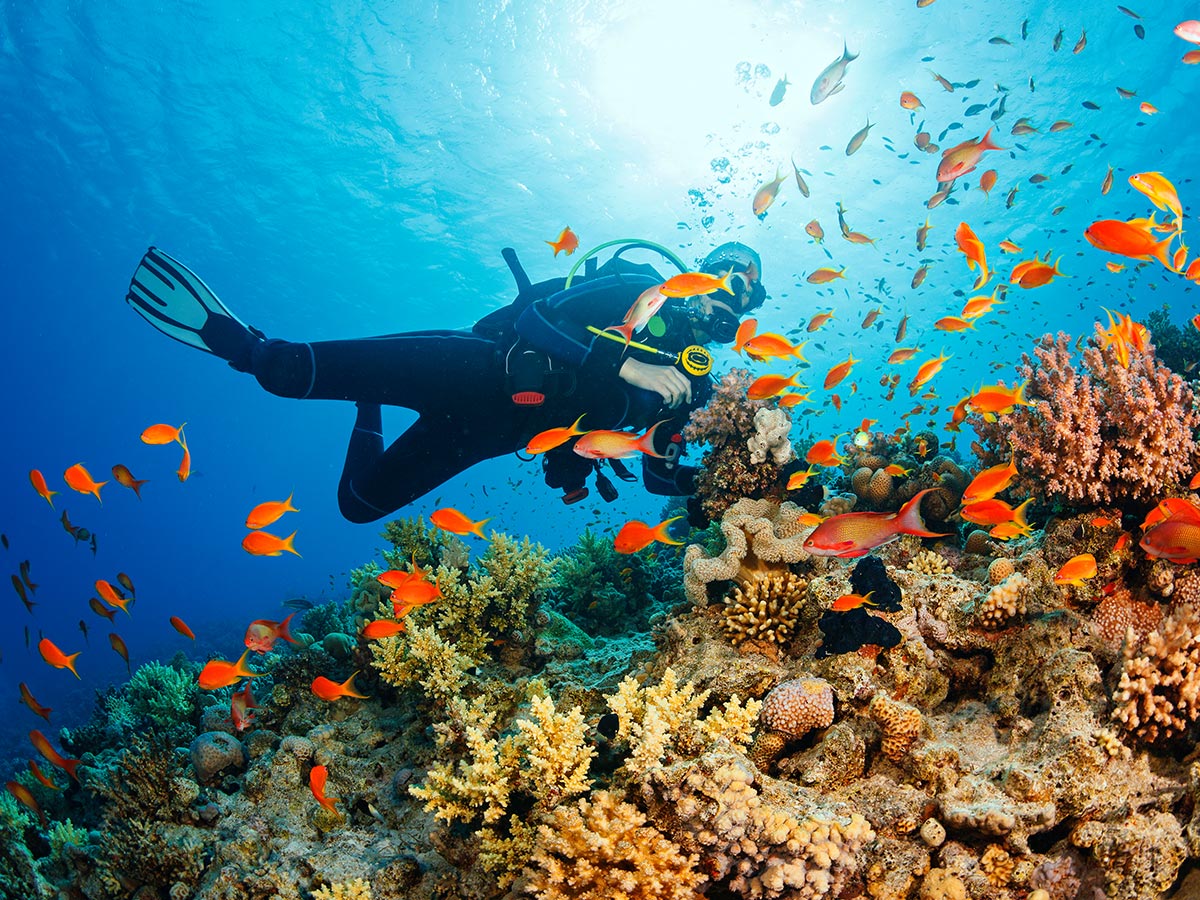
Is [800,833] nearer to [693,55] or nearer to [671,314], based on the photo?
[671,314]

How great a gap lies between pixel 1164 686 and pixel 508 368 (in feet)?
17.8

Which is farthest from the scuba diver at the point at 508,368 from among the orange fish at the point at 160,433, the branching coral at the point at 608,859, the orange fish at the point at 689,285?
the branching coral at the point at 608,859

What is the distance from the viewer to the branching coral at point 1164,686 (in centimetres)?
262

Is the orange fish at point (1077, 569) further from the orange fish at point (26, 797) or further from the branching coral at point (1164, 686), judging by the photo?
the orange fish at point (26, 797)

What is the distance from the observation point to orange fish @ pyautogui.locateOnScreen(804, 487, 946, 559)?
2.48 meters

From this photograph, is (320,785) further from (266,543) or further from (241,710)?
(266,543)

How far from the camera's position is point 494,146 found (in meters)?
23.2

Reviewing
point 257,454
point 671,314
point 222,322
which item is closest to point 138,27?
point 222,322

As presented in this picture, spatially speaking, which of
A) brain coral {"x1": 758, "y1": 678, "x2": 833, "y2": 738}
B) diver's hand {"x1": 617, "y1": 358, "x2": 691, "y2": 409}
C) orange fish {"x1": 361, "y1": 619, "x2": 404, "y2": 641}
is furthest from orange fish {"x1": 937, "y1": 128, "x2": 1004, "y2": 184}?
orange fish {"x1": 361, "y1": 619, "x2": 404, "y2": 641}

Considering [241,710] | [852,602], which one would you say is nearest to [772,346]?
[852,602]

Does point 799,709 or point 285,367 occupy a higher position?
point 285,367

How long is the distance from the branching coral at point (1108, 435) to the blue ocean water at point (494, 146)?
14.8 ft

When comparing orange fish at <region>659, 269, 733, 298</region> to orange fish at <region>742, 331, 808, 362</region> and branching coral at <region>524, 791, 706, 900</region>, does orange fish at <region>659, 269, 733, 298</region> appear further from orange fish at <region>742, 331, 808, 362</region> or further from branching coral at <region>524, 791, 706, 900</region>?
branching coral at <region>524, 791, 706, 900</region>

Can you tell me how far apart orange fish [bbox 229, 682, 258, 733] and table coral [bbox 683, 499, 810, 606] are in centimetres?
400
